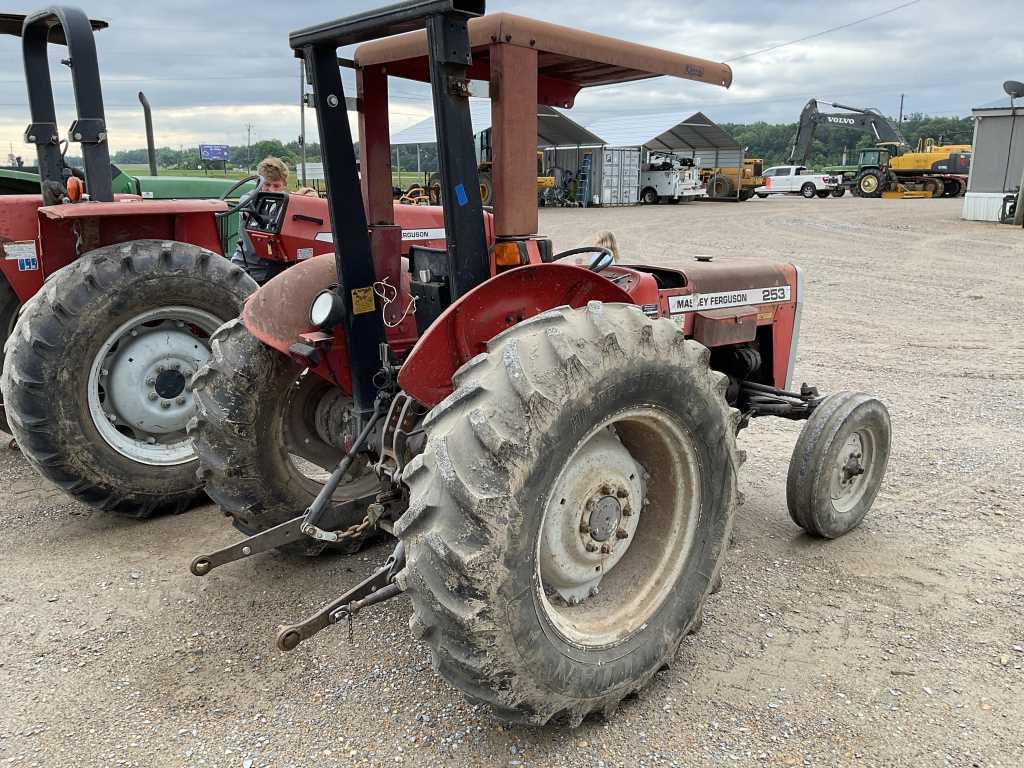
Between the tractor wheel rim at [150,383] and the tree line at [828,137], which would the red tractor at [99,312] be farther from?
the tree line at [828,137]

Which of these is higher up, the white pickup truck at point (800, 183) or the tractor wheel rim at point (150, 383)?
the white pickup truck at point (800, 183)

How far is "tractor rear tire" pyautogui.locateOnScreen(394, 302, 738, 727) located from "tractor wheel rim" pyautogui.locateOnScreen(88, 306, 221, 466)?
8.52ft

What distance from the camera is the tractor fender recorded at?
2432 millimetres

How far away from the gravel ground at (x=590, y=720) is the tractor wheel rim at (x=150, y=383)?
0.42 meters

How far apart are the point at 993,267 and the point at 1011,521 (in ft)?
36.0

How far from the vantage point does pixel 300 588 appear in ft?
11.3

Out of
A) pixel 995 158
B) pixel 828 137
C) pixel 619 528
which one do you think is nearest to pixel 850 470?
pixel 619 528

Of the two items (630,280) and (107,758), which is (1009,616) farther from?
(107,758)

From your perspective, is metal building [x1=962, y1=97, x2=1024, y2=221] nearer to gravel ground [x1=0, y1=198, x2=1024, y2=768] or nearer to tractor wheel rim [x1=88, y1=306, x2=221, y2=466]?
gravel ground [x1=0, y1=198, x2=1024, y2=768]

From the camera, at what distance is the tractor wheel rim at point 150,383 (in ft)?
13.7

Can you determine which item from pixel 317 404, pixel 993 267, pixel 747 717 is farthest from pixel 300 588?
pixel 993 267

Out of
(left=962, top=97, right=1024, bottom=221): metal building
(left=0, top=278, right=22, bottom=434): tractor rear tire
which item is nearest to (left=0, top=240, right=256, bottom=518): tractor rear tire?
(left=0, top=278, right=22, bottom=434): tractor rear tire

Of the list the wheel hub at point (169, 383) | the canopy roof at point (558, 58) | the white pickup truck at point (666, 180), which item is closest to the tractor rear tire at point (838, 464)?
the canopy roof at point (558, 58)

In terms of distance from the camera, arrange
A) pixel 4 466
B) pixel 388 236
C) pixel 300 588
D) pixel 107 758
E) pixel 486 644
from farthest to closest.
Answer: pixel 4 466 < pixel 300 588 < pixel 388 236 < pixel 107 758 < pixel 486 644
